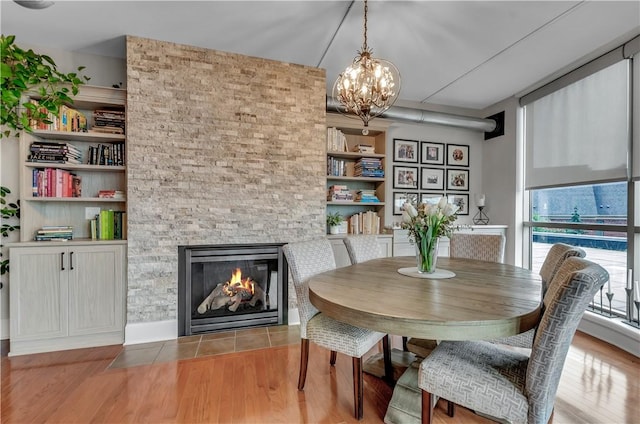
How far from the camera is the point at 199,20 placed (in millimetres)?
Result: 2480

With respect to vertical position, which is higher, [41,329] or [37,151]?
[37,151]

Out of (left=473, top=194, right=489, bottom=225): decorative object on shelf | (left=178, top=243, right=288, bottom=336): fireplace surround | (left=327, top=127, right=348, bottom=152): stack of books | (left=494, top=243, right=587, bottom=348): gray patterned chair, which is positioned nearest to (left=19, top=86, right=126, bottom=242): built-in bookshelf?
(left=178, top=243, right=288, bottom=336): fireplace surround

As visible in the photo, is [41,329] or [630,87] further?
[630,87]

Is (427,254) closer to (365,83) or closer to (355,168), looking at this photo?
(365,83)

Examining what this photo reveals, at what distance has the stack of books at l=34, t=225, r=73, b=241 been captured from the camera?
2.61 meters

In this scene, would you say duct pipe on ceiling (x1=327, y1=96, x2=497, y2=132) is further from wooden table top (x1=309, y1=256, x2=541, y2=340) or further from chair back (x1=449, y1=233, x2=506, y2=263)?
wooden table top (x1=309, y1=256, x2=541, y2=340)

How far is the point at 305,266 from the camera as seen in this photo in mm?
2033

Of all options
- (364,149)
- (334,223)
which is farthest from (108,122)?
(364,149)

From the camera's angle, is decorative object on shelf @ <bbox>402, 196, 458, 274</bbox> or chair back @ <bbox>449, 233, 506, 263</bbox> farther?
chair back @ <bbox>449, 233, 506, 263</bbox>

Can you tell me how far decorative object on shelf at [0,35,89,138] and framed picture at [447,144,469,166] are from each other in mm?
4500

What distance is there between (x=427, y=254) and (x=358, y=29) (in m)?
2.04

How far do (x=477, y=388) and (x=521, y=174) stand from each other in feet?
12.3

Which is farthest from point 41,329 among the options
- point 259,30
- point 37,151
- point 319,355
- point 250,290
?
point 259,30

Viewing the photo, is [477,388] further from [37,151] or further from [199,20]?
[37,151]
